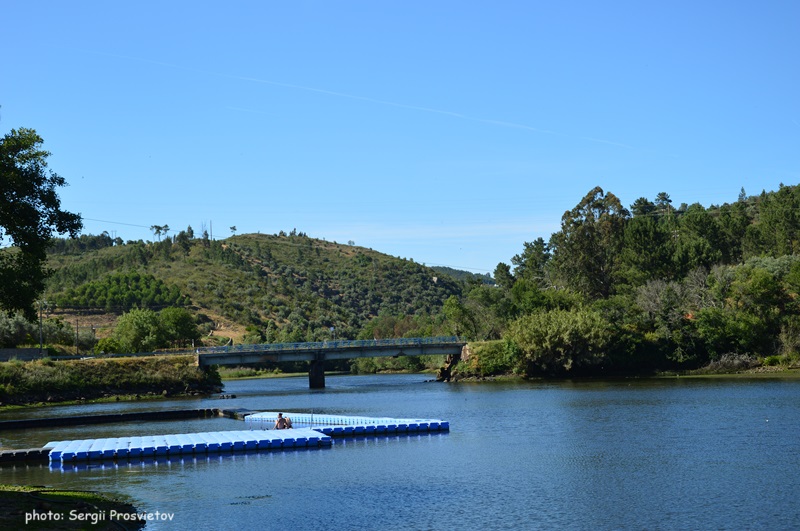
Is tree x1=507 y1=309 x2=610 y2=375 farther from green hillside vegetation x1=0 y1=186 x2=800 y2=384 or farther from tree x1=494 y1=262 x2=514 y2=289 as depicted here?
tree x1=494 y1=262 x2=514 y2=289

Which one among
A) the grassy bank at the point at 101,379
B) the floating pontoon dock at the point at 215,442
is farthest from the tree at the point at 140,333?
the floating pontoon dock at the point at 215,442

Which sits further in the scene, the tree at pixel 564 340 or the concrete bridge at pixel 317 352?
the concrete bridge at pixel 317 352

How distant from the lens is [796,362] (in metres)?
106

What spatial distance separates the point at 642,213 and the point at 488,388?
318ft

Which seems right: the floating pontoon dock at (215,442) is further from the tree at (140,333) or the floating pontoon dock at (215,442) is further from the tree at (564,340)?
the tree at (140,333)

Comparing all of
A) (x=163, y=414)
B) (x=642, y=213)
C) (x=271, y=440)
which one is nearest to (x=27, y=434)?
(x=163, y=414)

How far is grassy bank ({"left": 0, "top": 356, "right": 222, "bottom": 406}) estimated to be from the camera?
9900cm

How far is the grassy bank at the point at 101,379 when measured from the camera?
99.0 metres

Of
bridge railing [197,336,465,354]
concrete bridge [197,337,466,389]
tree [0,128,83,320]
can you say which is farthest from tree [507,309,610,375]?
tree [0,128,83,320]

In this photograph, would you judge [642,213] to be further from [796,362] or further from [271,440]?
[271,440]

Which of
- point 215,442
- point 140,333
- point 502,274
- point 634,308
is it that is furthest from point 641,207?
point 215,442

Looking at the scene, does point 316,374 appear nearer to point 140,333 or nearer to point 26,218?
point 140,333

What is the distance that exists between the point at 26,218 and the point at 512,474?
2657 centimetres

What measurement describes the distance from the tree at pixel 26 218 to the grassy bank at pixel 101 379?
58933 millimetres
